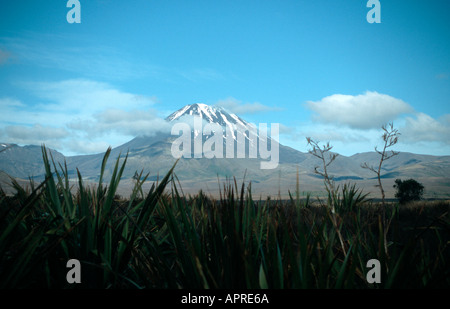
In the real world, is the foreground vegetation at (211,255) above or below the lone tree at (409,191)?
above

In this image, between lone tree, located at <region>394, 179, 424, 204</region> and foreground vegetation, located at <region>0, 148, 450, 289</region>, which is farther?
lone tree, located at <region>394, 179, 424, 204</region>

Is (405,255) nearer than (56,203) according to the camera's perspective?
Yes

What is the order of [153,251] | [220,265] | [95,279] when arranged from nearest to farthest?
1. [220,265]
2. [153,251]
3. [95,279]

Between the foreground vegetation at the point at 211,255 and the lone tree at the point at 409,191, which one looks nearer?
the foreground vegetation at the point at 211,255

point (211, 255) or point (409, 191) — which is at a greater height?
point (211, 255)

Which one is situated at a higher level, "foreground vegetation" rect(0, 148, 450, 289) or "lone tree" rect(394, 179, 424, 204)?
"foreground vegetation" rect(0, 148, 450, 289)

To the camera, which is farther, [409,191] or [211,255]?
[409,191]

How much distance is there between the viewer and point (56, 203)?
2.52 metres
